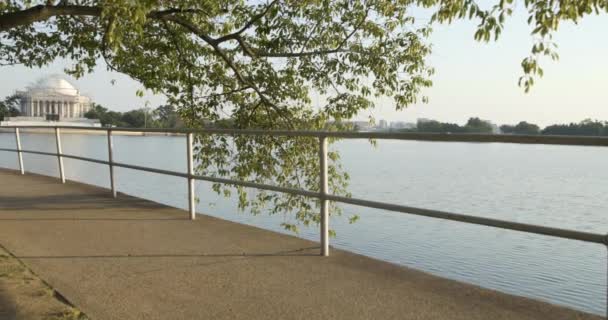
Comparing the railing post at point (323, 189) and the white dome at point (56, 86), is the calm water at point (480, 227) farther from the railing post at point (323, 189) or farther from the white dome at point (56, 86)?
the white dome at point (56, 86)

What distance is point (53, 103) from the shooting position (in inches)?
6481

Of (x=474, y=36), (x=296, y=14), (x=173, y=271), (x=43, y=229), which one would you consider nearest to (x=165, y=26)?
(x=296, y=14)

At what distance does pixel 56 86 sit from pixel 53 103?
6.74m

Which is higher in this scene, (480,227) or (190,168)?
(190,168)

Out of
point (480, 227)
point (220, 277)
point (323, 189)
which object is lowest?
point (480, 227)

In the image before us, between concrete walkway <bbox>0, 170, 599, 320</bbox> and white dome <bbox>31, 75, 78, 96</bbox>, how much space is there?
567ft

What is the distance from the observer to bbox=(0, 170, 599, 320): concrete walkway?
3.90 metres

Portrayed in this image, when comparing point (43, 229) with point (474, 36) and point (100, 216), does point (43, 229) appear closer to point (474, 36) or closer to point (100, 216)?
point (100, 216)

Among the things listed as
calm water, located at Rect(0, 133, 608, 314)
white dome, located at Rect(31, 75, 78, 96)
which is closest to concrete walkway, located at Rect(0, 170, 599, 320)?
calm water, located at Rect(0, 133, 608, 314)

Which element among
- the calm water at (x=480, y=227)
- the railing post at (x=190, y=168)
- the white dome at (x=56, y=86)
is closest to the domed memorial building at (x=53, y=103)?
the white dome at (x=56, y=86)

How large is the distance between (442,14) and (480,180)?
24.0 m

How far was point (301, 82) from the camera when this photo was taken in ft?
34.7

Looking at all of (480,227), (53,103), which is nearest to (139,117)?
(53,103)

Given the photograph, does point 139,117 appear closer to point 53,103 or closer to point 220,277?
point 53,103
